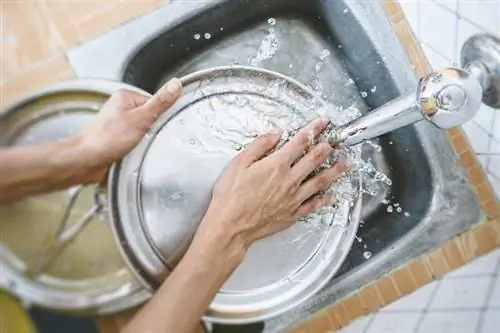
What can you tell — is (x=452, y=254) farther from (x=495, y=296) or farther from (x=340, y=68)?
(x=340, y=68)

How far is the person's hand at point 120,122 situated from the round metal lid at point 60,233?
75mm

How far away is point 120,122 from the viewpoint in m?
1.08

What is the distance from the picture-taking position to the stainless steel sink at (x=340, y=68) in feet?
4.00

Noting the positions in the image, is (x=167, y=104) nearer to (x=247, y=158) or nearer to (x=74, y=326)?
(x=247, y=158)

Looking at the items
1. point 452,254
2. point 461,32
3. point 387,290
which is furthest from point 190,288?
point 461,32

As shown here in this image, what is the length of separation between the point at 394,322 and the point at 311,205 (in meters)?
0.30

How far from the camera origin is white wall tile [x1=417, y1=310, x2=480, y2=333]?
1248 millimetres

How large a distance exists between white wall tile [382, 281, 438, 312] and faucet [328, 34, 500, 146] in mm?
345

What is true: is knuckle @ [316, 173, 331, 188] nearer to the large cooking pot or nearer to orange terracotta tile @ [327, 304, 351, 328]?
the large cooking pot

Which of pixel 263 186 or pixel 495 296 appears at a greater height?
pixel 263 186

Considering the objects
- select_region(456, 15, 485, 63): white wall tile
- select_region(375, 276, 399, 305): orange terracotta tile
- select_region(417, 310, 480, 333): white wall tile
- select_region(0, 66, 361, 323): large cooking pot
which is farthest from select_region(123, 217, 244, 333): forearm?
select_region(456, 15, 485, 63): white wall tile

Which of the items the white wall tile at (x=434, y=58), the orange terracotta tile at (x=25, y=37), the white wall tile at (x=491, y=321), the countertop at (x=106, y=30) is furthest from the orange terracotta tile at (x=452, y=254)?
the orange terracotta tile at (x=25, y=37)

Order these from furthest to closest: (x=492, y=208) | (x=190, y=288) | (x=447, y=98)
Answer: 1. (x=492, y=208)
2. (x=190, y=288)
3. (x=447, y=98)

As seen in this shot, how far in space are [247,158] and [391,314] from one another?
1.40 feet
